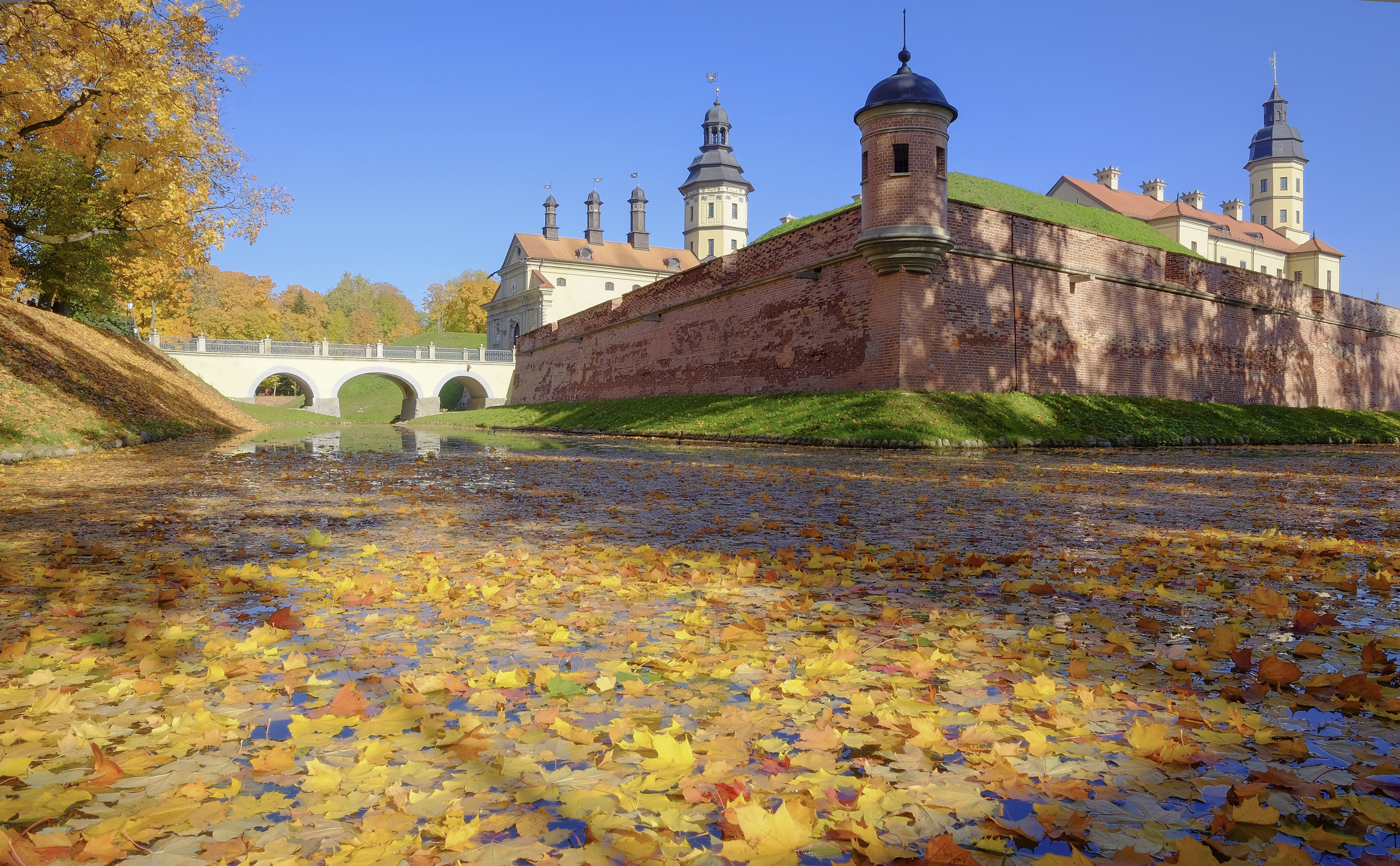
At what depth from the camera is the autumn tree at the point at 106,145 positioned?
12.2 meters

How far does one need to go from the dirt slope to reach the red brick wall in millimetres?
13219

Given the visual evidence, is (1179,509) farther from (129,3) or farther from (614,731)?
(129,3)

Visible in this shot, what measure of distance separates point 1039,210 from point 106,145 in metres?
27.5

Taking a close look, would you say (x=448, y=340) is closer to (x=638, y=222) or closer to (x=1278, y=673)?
(x=638, y=222)

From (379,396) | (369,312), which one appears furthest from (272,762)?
(369,312)

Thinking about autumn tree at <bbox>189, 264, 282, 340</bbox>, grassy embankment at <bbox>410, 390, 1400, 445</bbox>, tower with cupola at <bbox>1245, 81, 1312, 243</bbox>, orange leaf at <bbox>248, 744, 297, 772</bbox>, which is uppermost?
tower with cupola at <bbox>1245, 81, 1312, 243</bbox>

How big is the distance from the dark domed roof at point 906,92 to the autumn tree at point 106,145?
40.0 ft

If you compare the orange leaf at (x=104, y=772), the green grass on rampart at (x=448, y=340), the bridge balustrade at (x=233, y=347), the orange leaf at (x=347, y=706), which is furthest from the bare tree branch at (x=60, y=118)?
the green grass on rampart at (x=448, y=340)

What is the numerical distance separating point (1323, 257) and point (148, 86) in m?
84.3

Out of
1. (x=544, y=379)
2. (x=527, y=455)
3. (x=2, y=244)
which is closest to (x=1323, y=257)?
(x=544, y=379)

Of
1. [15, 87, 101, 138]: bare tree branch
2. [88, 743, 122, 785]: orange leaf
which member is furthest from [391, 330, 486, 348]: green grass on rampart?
[88, 743, 122, 785]: orange leaf

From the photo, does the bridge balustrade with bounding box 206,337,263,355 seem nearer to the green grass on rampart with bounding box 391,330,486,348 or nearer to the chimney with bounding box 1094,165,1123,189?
the green grass on rampart with bounding box 391,330,486,348

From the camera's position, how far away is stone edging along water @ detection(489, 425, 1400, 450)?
1463cm

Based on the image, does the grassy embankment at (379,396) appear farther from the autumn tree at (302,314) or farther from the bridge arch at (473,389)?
the autumn tree at (302,314)
